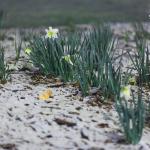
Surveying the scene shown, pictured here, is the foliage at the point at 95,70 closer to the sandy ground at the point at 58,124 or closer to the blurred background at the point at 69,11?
the sandy ground at the point at 58,124

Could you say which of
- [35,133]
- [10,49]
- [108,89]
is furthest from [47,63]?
[10,49]

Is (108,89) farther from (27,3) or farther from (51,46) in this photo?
(27,3)

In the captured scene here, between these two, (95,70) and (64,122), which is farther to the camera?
(95,70)

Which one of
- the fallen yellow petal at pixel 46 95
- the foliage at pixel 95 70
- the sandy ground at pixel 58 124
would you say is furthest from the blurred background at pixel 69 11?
the sandy ground at pixel 58 124

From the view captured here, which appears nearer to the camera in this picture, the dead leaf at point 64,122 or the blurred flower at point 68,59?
the dead leaf at point 64,122

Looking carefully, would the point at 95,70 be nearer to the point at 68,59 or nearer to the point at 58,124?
the point at 68,59

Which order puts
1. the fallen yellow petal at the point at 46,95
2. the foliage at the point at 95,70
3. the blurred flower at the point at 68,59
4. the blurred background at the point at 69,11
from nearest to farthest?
the foliage at the point at 95,70, the fallen yellow petal at the point at 46,95, the blurred flower at the point at 68,59, the blurred background at the point at 69,11

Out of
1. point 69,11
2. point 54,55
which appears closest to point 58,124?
point 54,55
